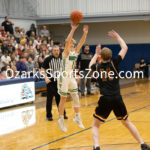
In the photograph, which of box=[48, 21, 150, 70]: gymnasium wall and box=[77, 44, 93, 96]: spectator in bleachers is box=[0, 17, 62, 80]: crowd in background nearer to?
box=[77, 44, 93, 96]: spectator in bleachers

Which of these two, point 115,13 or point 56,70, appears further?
point 115,13

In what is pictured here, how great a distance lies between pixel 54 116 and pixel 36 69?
6285 mm

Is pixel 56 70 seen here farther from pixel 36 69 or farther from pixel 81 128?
pixel 36 69

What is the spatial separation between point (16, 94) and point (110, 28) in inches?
560

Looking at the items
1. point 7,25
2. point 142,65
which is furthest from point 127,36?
point 7,25

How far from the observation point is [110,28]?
80.3ft

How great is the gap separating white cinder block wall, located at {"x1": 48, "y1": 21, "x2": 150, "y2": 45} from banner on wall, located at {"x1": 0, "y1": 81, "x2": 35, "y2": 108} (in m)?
12.5

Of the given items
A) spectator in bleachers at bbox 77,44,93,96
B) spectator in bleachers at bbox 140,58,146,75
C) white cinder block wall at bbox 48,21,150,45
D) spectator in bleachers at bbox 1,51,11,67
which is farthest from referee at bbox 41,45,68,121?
white cinder block wall at bbox 48,21,150,45

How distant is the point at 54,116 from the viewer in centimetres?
969

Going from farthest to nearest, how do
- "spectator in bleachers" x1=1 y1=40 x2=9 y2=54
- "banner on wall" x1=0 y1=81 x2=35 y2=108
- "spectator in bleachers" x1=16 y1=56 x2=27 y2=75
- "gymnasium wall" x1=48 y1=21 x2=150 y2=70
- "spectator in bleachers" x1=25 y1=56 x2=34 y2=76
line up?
1. "gymnasium wall" x1=48 y1=21 x2=150 y2=70
2. "spectator in bleachers" x1=1 y1=40 x2=9 y2=54
3. "spectator in bleachers" x1=25 y1=56 x2=34 y2=76
4. "spectator in bleachers" x1=16 y1=56 x2=27 y2=75
5. "banner on wall" x1=0 y1=81 x2=35 y2=108

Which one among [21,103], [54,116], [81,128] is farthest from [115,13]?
[81,128]

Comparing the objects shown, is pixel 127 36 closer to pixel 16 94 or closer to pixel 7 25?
pixel 7 25

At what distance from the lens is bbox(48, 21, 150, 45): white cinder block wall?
23781 millimetres

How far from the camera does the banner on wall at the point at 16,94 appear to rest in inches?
433
